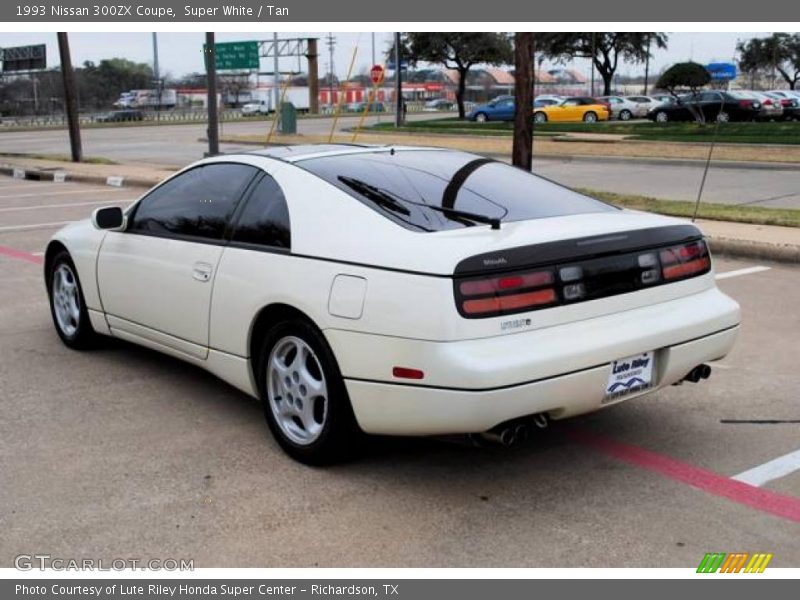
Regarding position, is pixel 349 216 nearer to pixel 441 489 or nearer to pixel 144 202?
pixel 441 489

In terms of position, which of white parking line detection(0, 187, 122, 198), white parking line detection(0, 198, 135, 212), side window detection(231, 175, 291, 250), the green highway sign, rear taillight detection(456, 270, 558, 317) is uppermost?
the green highway sign

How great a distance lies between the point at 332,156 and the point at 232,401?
1.50m

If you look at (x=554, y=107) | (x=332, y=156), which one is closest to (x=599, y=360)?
(x=332, y=156)

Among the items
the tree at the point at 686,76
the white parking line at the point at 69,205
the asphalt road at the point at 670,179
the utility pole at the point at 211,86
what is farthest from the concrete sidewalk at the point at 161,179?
the tree at the point at 686,76

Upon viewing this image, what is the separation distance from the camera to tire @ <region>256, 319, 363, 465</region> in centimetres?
393

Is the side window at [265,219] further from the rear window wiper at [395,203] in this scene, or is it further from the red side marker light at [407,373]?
the red side marker light at [407,373]

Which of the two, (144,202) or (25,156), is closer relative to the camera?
(144,202)

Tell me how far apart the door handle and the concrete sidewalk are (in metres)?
6.47

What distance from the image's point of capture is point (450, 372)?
349cm

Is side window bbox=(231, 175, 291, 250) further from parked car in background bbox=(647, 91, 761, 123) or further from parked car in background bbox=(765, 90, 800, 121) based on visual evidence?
parked car in background bbox=(765, 90, 800, 121)

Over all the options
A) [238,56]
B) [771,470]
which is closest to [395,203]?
[771,470]

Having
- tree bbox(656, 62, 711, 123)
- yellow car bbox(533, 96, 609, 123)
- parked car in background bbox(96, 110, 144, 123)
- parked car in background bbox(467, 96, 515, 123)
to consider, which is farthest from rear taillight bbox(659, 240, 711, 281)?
parked car in background bbox(96, 110, 144, 123)

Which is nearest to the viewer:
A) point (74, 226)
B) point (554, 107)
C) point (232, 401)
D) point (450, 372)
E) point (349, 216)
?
point (450, 372)

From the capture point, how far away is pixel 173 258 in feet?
16.2
